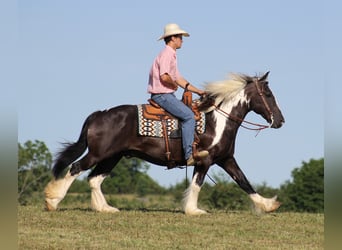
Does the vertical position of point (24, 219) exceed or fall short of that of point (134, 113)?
it falls short

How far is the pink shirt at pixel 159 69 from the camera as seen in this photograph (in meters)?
9.59

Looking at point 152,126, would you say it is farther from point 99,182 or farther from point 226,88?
point 226,88

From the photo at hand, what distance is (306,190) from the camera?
25484 millimetres

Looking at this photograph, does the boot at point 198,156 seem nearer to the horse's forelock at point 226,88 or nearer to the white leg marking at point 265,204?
the horse's forelock at point 226,88

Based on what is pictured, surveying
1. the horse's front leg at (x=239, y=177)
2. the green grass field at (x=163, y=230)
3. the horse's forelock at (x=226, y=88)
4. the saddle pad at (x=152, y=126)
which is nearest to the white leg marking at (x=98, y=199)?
the green grass field at (x=163, y=230)

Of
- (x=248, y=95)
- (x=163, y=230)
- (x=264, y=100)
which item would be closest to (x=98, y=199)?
(x=163, y=230)

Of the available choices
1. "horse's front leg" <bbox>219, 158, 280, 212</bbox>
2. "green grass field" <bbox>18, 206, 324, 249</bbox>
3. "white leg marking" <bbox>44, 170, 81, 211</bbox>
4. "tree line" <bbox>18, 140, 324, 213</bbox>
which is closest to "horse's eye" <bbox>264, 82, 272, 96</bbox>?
"horse's front leg" <bbox>219, 158, 280, 212</bbox>

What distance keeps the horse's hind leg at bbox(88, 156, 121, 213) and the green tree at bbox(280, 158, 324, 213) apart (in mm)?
13391

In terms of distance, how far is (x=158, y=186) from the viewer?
37.2m

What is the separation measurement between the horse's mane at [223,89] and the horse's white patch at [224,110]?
0.06 meters
